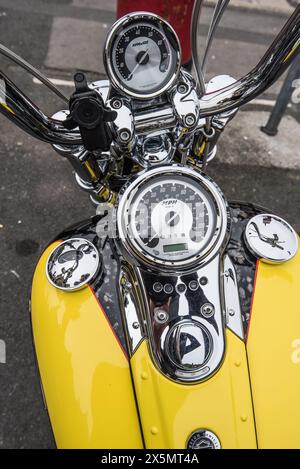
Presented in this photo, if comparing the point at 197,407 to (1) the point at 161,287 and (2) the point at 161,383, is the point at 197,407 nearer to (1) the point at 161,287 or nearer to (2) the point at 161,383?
(2) the point at 161,383

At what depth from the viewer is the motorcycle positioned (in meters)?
1.12

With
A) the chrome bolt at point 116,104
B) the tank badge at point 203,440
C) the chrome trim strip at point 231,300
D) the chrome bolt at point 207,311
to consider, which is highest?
the chrome bolt at point 116,104

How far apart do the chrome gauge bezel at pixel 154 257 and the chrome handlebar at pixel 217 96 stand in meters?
0.20

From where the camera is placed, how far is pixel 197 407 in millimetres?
1104

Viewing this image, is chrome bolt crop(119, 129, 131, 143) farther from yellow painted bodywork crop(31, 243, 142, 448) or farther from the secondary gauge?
yellow painted bodywork crop(31, 243, 142, 448)

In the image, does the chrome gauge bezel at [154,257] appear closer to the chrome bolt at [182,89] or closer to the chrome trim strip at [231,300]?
the chrome trim strip at [231,300]

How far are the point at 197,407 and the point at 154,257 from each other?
0.40 meters

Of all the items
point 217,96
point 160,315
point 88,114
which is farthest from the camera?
point 217,96

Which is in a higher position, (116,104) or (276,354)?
(116,104)

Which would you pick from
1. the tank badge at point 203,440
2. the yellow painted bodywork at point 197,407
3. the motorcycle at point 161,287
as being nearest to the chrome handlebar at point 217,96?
the motorcycle at point 161,287

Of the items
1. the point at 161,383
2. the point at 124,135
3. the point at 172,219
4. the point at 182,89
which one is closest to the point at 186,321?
the point at 161,383

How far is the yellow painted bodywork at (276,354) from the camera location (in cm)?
114
